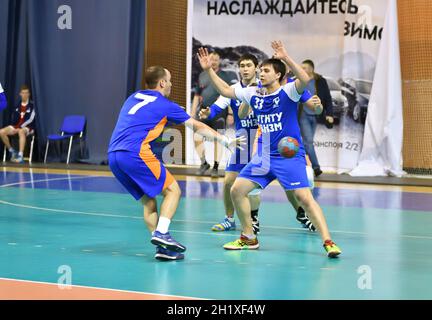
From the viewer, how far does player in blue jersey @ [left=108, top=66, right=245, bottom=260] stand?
7242 mm

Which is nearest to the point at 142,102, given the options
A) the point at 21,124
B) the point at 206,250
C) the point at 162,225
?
the point at 162,225

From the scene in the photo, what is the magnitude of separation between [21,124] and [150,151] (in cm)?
1244

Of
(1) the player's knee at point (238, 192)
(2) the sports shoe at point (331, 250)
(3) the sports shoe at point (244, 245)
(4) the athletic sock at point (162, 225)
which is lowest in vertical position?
(3) the sports shoe at point (244, 245)

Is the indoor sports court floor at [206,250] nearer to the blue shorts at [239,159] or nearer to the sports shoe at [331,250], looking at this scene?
the sports shoe at [331,250]

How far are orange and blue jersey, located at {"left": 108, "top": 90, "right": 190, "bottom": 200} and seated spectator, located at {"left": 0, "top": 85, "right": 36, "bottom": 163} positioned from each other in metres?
12.1

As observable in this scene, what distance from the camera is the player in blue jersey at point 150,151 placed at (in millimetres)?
7242

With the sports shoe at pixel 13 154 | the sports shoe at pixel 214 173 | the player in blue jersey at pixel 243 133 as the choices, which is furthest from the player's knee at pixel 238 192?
the sports shoe at pixel 13 154

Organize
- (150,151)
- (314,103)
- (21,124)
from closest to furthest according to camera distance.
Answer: (150,151), (314,103), (21,124)

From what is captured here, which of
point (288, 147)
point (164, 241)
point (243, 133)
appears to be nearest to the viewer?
point (164, 241)

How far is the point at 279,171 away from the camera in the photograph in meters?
7.78

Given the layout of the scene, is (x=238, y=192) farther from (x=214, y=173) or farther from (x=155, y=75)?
(x=214, y=173)

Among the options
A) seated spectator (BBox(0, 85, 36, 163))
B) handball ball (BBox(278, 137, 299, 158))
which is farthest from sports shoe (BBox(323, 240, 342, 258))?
seated spectator (BBox(0, 85, 36, 163))

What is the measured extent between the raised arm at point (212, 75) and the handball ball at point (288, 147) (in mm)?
783

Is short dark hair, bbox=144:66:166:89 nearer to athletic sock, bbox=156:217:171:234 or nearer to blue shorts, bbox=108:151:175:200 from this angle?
blue shorts, bbox=108:151:175:200
